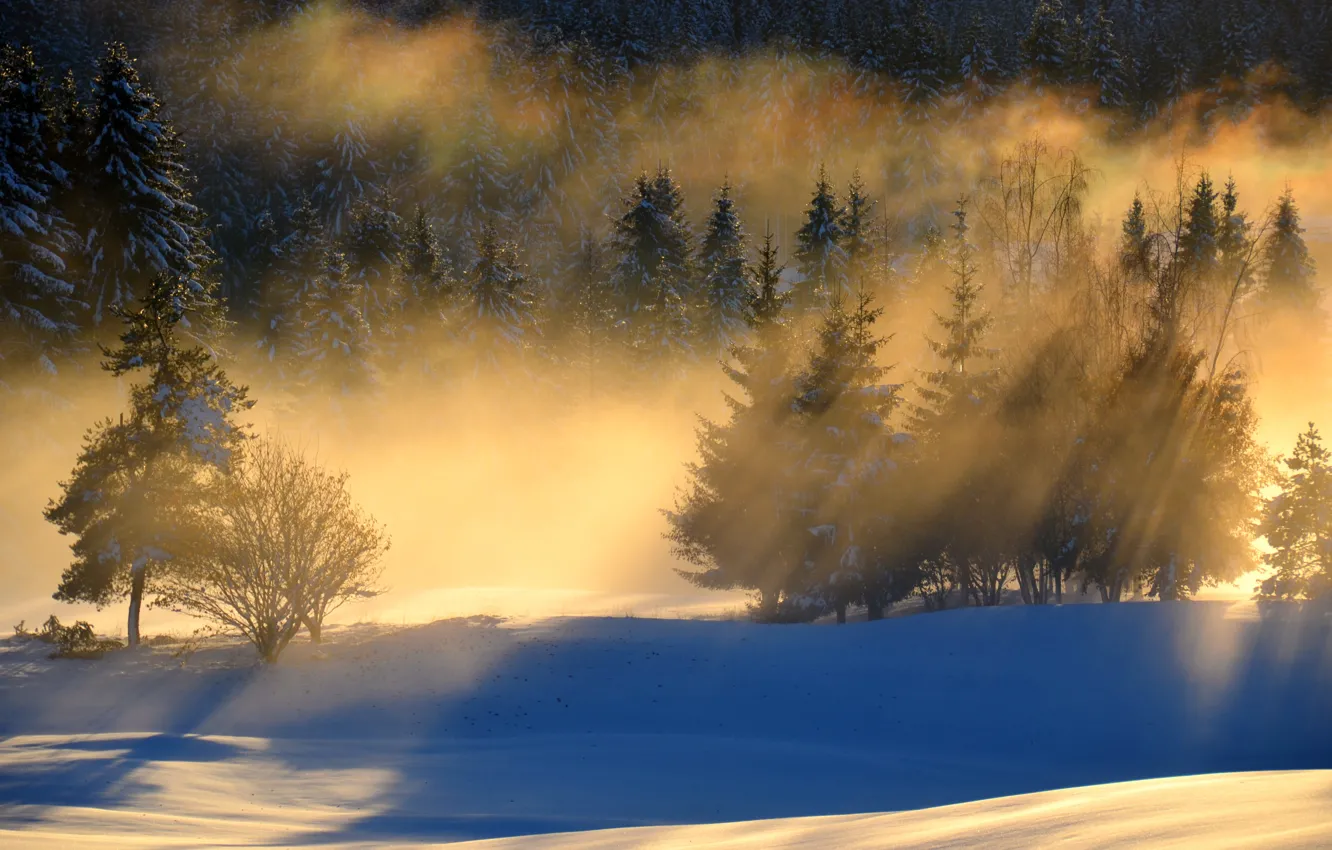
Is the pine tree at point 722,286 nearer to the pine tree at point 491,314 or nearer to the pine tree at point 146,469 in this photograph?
the pine tree at point 491,314

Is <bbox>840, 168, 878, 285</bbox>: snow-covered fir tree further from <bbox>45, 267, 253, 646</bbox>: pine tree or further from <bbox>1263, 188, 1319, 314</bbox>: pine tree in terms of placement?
<bbox>45, 267, 253, 646</bbox>: pine tree

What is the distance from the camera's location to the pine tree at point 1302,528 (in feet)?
76.9

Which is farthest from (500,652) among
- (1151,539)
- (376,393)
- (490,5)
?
(490,5)

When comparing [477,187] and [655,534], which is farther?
[477,187]

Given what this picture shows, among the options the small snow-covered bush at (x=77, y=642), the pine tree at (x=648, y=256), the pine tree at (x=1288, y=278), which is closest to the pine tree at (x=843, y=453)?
the small snow-covered bush at (x=77, y=642)

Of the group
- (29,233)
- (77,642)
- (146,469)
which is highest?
(29,233)

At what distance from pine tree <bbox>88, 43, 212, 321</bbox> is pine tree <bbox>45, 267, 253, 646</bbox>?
18113 millimetres

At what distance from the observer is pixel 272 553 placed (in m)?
23.0

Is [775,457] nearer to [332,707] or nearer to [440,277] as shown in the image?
[332,707]

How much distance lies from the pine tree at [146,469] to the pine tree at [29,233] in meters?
19.2

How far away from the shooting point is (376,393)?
51.2 metres

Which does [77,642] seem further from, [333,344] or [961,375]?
[333,344]

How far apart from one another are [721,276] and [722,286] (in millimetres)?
523

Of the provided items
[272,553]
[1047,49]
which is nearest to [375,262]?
[272,553]
